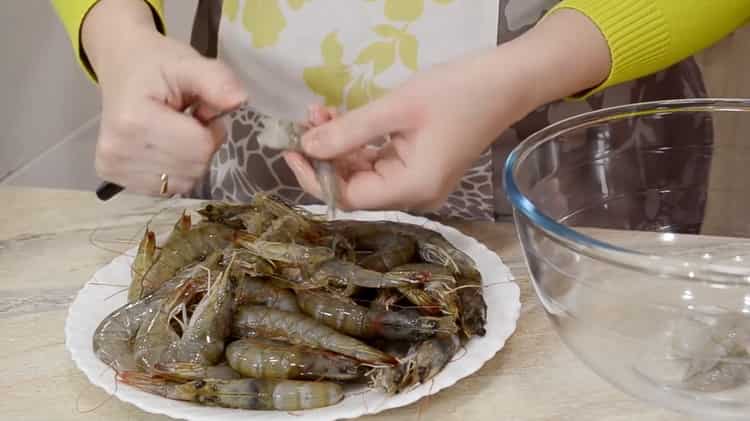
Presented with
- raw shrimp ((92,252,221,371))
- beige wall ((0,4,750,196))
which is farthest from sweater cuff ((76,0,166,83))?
beige wall ((0,4,750,196))

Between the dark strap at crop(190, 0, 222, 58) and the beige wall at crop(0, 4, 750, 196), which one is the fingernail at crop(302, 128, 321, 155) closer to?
the dark strap at crop(190, 0, 222, 58)

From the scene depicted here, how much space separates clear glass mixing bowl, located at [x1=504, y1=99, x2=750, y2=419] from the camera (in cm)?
63

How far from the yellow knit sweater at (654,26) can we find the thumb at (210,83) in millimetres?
338

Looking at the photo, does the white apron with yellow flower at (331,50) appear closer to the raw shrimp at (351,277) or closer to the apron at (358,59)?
the apron at (358,59)

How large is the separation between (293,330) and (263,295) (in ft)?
0.19

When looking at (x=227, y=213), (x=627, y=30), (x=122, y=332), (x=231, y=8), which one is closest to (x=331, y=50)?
(x=231, y=8)

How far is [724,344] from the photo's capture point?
655 millimetres

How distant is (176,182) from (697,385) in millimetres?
546

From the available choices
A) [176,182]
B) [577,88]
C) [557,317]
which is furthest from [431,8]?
[557,317]

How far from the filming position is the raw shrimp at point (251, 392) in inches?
28.8

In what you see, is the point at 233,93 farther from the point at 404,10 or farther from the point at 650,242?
the point at 650,242

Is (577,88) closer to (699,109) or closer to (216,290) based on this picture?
(699,109)

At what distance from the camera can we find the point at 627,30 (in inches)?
37.3

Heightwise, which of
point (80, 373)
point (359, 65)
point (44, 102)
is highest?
point (359, 65)
